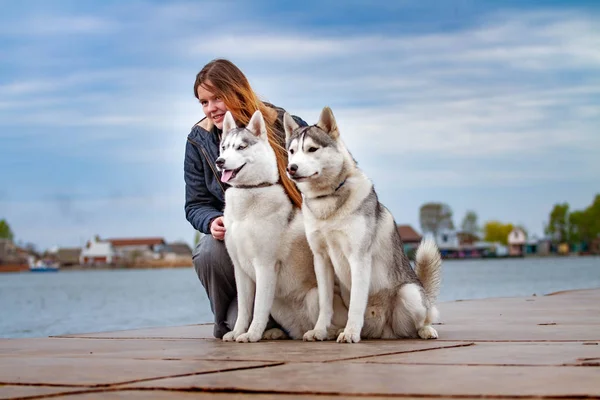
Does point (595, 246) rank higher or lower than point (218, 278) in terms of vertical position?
lower

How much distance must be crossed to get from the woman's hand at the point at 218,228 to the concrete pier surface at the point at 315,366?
0.68 m

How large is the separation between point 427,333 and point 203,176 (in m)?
2.02

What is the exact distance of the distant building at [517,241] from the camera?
143 meters

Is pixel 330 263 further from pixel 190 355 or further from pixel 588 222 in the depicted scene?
pixel 588 222

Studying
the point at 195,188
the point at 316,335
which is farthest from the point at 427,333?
the point at 195,188

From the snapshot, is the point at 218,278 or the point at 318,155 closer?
the point at 318,155

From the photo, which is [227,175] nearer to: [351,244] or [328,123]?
[328,123]

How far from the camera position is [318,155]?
16.6 ft

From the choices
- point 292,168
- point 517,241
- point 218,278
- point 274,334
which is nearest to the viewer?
point 292,168

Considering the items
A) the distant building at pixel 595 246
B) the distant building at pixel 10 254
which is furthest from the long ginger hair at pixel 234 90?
the distant building at pixel 595 246

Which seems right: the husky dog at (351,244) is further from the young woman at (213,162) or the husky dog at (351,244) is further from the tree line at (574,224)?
the tree line at (574,224)

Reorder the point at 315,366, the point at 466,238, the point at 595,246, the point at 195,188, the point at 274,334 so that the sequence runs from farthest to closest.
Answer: the point at 466,238 < the point at 595,246 < the point at 195,188 < the point at 274,334 < the point at 315,366

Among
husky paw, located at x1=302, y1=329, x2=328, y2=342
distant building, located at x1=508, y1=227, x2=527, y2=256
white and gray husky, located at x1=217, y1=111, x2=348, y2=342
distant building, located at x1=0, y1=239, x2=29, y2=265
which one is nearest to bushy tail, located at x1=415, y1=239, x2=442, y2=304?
white and gray husky, located at x1=217, y1=111, x2=348, y2=342

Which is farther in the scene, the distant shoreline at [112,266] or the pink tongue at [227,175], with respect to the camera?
the distant shoreline at [112,266]
